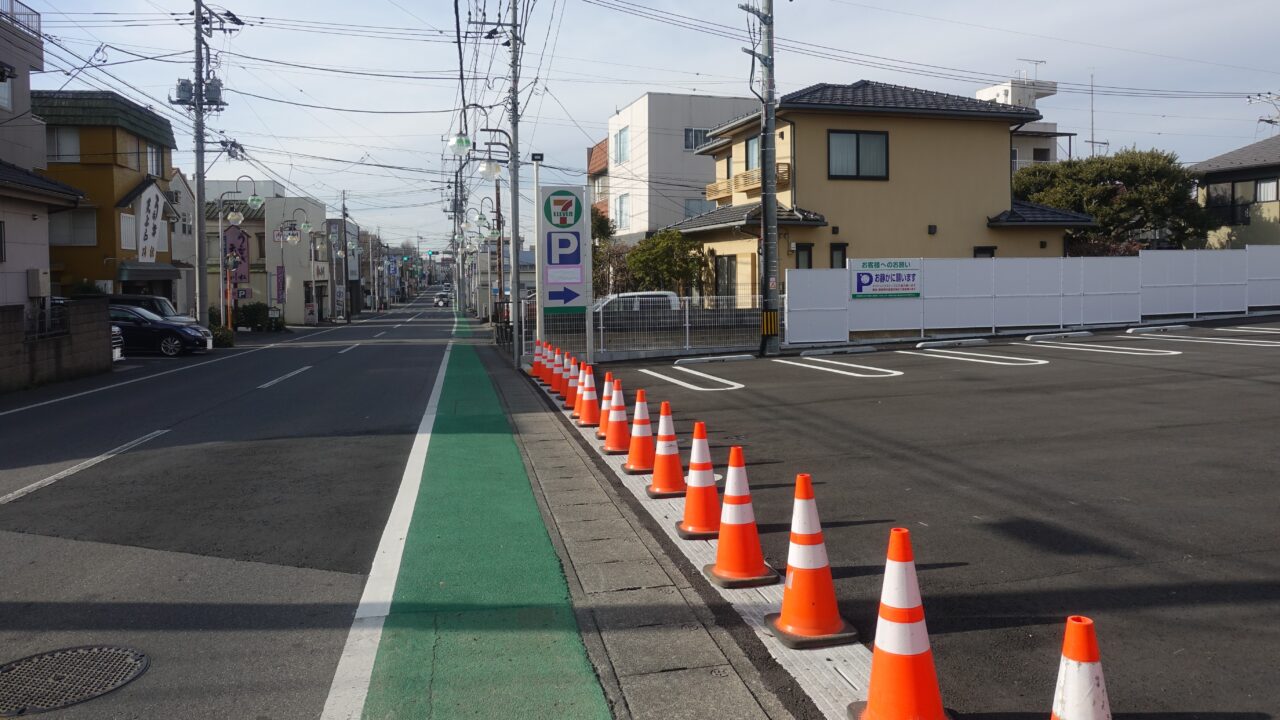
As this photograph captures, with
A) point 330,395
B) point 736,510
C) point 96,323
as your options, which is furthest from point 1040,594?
point 96,323

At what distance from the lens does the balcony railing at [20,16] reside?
26.5 metres

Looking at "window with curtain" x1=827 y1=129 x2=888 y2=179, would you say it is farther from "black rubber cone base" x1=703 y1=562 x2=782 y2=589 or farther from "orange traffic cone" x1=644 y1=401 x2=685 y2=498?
"black rubber cone base" x1=703 y1=562 x2=782 y2=589

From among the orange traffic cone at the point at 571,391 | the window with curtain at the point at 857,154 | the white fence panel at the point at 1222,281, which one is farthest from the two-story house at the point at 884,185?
the orange traffic cone at the point at 571,391

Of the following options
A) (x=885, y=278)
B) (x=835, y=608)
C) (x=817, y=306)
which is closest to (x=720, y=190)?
(x=885, y=278)

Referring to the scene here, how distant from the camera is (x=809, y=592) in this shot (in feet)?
15.2

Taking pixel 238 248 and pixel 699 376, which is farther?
pixel 238 248

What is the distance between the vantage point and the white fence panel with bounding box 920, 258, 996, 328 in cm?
2462

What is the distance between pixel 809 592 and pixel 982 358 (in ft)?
51.6

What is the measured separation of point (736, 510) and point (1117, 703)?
226 centimetres

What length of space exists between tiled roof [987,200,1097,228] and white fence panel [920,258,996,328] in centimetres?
584

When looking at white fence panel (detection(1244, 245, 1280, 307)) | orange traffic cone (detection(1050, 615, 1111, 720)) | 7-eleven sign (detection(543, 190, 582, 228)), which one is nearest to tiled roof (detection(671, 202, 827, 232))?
7-eleven sign (detection(543, 190, 582, 228))

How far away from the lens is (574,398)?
14211 mm

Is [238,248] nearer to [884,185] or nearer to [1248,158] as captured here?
[884,185]

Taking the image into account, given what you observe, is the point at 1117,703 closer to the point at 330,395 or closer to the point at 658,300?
the point at 330,395
